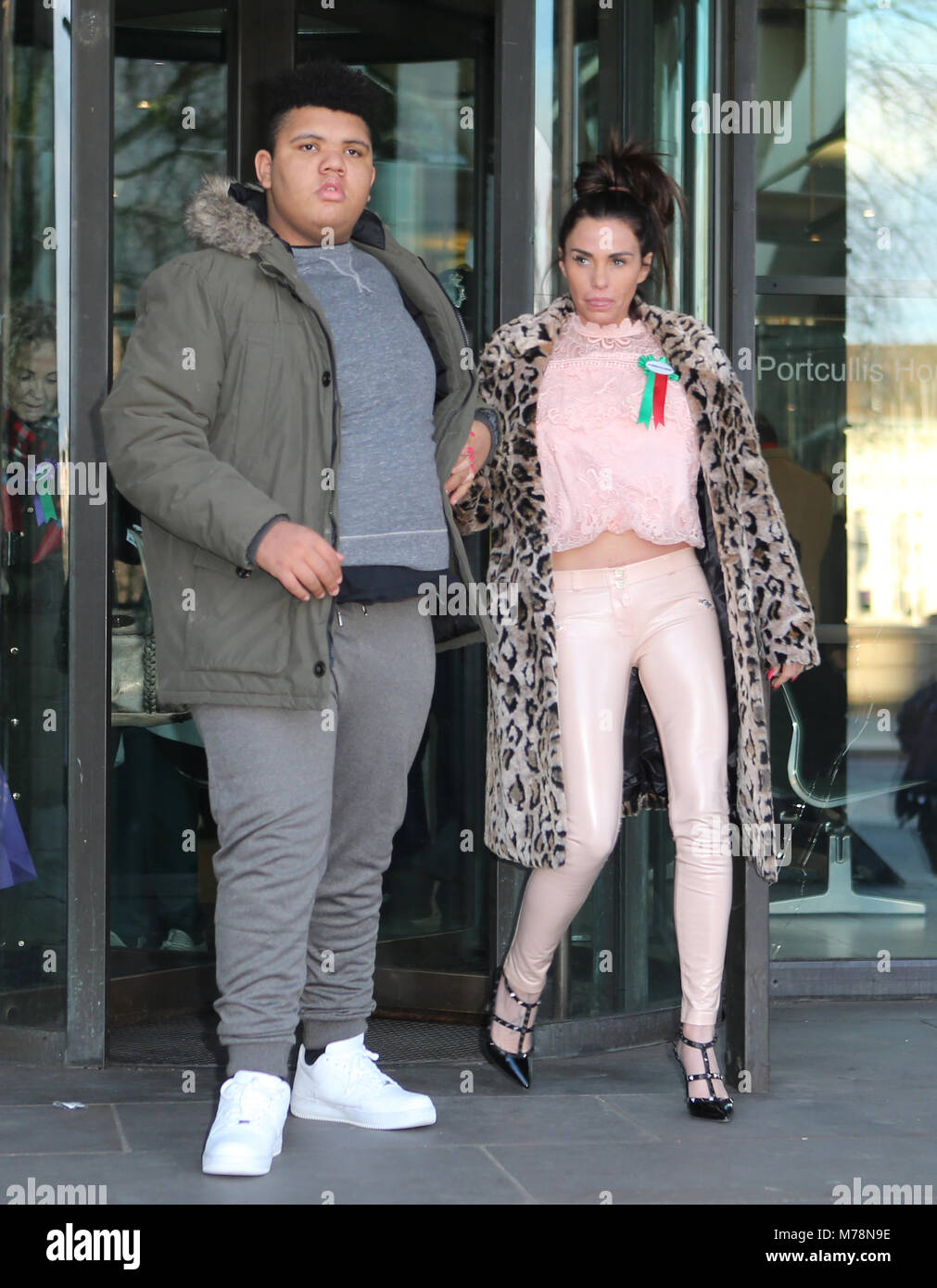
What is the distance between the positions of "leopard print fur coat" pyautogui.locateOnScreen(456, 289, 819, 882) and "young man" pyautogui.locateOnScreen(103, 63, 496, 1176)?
0.33m

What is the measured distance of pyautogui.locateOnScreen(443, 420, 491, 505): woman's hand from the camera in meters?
3.46

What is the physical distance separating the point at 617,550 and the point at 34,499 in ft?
4.82

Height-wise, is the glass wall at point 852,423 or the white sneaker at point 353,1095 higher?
the glass wall at point 852,423

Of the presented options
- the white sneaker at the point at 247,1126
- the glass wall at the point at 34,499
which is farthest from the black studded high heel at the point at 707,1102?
the glass wall at the point at 34,499

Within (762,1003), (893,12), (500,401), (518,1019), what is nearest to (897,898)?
(762,1003)

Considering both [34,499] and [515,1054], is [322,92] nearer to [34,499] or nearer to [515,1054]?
[34,499]

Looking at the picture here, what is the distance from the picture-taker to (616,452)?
3701 millimetres

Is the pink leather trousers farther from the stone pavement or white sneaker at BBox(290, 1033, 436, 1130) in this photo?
white sneaker at BBox(290, 1033, 436, 1130)

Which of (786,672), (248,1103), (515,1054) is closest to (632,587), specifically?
(786,672)

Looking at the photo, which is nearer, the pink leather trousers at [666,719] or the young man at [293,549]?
the young man at [293,549]

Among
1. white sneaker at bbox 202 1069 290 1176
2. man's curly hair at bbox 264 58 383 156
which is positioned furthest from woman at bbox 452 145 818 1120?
white sneaker at bbox 202 1069 290 1176

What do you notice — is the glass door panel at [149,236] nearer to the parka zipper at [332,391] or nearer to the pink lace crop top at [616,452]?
the pink lace crop top at [616,452]

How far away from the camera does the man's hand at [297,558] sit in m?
2.97
